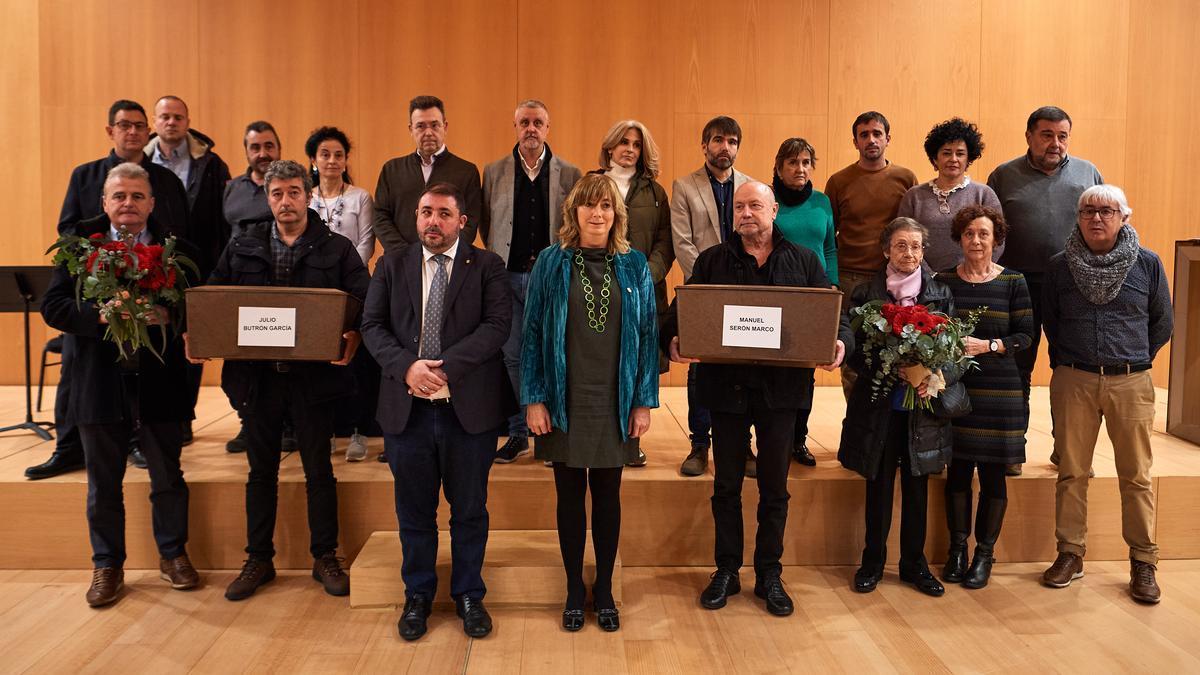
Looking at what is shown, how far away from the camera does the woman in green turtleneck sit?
12.6ft

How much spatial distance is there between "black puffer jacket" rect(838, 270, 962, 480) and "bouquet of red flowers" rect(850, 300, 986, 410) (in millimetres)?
50

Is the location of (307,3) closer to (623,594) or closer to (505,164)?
(505,164)

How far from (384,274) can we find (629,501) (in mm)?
1469

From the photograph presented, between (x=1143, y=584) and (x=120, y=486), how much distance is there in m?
3.96

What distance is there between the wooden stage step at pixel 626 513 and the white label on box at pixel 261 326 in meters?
0.90

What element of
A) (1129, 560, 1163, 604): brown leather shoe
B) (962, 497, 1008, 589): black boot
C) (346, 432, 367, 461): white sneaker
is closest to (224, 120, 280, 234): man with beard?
(346, 432, 367, 461): white sneaker

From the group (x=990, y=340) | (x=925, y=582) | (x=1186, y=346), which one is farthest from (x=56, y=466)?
(x=1186, y=346)

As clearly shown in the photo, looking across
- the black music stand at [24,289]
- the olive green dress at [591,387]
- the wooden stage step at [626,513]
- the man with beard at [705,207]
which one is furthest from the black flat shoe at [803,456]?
the black music stand at [24,289]

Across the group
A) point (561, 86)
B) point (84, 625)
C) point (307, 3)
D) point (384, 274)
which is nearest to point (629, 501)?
point (384, 274)

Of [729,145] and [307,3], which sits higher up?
[307,3]

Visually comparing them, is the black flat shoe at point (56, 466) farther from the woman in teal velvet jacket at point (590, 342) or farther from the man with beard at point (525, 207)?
the woman in teal velvet jacket at point (590, 342)

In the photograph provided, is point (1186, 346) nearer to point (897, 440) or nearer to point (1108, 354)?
point (1108, 354)

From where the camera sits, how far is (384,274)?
125 inches

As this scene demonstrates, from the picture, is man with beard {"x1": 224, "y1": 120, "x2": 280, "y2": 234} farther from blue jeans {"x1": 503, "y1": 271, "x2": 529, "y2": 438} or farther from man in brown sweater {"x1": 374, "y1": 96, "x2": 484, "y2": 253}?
blue jeans {"x1": 503, "y1": 271, "x2": 529, "y2": 438}
